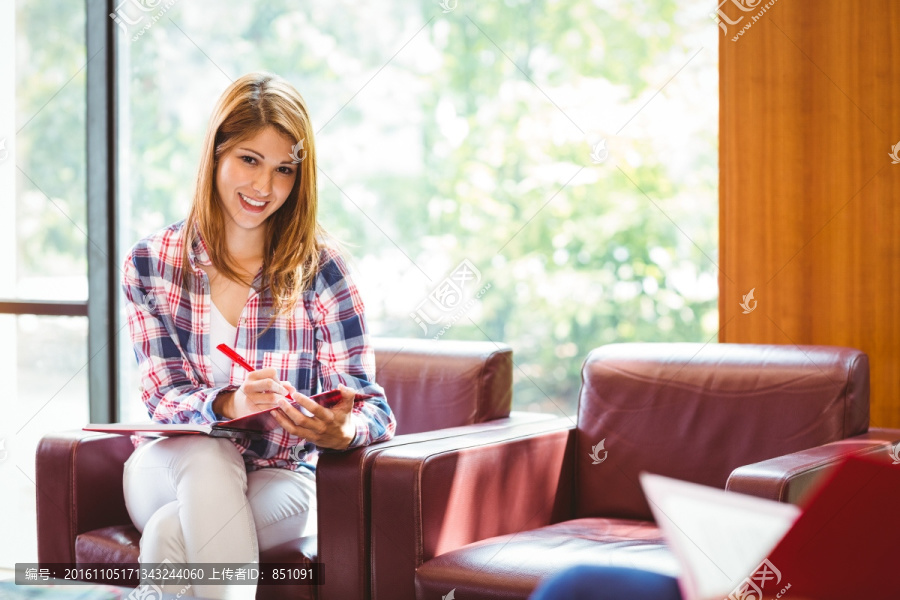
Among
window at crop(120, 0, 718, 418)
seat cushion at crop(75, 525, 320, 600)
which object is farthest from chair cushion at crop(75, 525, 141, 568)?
window at crop(120, 0, 718, 418)

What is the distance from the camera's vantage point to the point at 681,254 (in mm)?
5273

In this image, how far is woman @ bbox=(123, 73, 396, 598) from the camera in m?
1.78

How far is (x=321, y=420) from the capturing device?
163 centimetres

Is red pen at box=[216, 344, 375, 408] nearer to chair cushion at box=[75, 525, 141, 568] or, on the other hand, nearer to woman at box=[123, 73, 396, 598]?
woman at box=[123, 73, 396, 598]

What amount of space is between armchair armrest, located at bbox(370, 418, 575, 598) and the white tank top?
40 centimetres

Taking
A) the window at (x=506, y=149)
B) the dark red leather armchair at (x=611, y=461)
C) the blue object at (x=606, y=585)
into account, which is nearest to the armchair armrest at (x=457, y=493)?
the dark red leather armchair at (x=611, y=461)

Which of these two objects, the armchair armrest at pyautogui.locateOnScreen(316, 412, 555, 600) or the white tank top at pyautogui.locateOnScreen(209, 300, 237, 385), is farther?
the white tank top at pyautogui.locateOnScreen(209, 300, 237, 385)

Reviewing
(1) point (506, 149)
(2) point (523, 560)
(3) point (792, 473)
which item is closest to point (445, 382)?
(2) point (523, 560)

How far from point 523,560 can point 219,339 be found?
0.77 metres

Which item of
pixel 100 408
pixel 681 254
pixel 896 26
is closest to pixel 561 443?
pixel 896 26

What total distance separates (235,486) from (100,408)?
1.70m

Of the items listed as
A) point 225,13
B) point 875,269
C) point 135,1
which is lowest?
point 875,269

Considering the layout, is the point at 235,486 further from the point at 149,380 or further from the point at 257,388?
the point at 149,380

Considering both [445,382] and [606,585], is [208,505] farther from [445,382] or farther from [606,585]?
[606,585]
